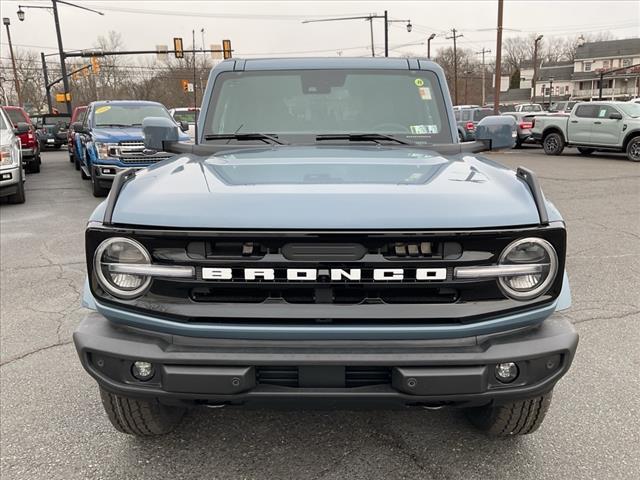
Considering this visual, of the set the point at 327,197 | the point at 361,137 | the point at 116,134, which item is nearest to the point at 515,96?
the point at 116,134

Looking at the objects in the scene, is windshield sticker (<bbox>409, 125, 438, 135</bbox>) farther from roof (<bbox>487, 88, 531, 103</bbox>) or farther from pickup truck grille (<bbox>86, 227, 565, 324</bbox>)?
roof (<bbox>487, 88, 531, 103</bbox>)

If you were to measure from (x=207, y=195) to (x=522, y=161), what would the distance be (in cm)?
1754

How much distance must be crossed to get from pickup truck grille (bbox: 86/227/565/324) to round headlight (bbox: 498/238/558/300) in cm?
3

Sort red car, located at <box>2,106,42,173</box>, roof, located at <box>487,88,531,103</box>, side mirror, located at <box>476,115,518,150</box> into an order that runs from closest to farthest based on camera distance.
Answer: side mirror, located at <box>476,115,518,150</box>, red car, located at <box>2,106,42,173</box>, roof, located at <box>487,88,531,103</box>

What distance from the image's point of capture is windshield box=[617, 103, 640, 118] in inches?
647

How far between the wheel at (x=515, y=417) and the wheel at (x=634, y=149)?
55.7 ft

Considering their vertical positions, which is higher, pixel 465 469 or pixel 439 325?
pixel 439 325

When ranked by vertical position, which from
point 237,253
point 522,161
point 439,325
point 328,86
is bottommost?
point 522,161

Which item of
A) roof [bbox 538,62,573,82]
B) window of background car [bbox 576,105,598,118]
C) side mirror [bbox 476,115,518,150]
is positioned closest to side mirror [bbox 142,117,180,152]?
side mirror [bbox 476,115,518,150]

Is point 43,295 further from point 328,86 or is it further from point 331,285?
point 331,285

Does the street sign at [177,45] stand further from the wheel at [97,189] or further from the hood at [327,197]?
the hood at [327,197]

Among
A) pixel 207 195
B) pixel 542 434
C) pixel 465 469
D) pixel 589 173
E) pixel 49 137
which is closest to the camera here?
pixel 207 195

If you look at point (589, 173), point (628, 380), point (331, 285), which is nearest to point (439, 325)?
point (331, 285)

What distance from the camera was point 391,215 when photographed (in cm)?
197
